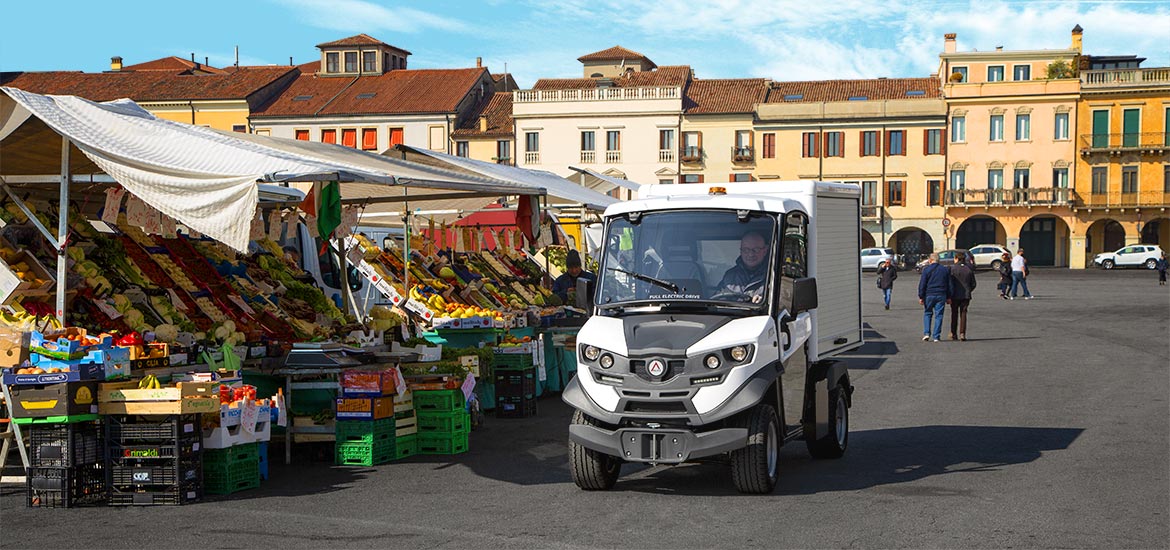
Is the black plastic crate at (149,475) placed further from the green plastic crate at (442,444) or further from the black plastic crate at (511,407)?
the black plastic crate at (511,407)

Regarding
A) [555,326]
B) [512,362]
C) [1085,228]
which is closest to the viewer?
[512,362]

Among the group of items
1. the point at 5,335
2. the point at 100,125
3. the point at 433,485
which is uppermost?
the point at 100,125

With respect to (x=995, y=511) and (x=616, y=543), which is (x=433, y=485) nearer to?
(x=616, y=543)

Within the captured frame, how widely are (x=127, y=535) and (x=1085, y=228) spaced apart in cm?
7309

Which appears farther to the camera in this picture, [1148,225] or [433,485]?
[1148,225]

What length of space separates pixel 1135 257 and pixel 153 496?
64389 mm

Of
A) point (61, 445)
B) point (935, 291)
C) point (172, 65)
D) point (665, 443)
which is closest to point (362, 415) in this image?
point (61, 445)

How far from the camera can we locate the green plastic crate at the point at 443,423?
11.8m

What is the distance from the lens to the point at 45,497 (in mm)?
9484

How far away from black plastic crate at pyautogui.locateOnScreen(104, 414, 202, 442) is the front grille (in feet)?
11.1

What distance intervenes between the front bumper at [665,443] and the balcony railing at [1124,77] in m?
70.6

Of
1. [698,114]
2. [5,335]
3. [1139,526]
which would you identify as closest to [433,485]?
[5,335]

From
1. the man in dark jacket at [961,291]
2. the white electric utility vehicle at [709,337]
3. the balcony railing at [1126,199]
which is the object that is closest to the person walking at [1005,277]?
the man in dark jacket at [961,291]

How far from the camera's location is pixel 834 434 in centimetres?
1122
